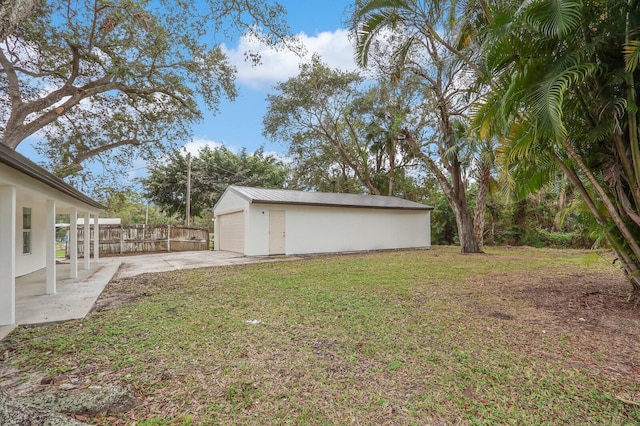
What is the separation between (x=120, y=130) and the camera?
12.4 m

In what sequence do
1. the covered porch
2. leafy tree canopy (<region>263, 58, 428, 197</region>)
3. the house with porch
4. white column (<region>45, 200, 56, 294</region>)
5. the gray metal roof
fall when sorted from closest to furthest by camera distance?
1. the house with porch
2. the covered porch
3. white column (<region>45, 200, 56, 294</region>)
4. the gray metal roof
5. leafy tree canopy (<region>263, 58, 428, 197</region>)

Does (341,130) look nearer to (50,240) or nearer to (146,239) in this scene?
(146,239)

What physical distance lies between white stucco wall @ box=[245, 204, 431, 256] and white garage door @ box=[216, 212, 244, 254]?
127 centimetres

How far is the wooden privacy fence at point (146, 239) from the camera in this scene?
48.3 feet

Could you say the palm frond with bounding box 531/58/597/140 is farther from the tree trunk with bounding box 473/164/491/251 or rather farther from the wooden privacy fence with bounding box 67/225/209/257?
the wooden privacy fence with bounding box 67/225/209/257

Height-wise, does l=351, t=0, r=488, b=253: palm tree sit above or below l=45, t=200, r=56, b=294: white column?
above

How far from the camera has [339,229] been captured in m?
14.3

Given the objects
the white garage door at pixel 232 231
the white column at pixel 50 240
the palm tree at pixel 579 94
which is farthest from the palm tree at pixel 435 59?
the white garage door at pixel 232 231

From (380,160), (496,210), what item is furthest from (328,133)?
(496,210)

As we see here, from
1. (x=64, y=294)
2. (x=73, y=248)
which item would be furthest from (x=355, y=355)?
(x=73, y=248)

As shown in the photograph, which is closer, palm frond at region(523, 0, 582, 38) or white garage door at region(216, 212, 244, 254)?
palm frond at region(523, 0, 582, 38)

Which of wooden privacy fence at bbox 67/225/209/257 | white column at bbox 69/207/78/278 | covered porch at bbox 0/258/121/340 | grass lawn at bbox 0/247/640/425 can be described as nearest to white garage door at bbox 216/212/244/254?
wooden privacy fence at bbox 67/225/209/257

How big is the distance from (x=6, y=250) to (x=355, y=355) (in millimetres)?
4810

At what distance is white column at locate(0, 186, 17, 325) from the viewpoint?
4.11m
